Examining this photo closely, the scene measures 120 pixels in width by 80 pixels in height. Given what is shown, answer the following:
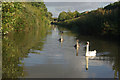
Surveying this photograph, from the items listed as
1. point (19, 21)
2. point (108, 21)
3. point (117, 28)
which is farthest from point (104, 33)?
point (19, 21)

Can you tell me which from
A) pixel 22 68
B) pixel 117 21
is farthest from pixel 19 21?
pixel 22 68

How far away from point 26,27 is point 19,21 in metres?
7.57

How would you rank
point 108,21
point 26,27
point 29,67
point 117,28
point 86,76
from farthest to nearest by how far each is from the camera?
point 26,27 < point 108,21 < point 117,28 < point 29,67 < point 86,76

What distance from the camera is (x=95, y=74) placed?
35.9ft

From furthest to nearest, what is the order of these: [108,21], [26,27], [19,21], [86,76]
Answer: [26,27] < [19,21] < [108,21] < [86,76]

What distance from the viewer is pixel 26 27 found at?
46812mm

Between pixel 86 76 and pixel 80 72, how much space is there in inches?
34.7

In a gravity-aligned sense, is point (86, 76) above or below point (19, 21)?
below

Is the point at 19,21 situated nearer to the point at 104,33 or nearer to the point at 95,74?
the point at 104,33

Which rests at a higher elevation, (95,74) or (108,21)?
(108,21)

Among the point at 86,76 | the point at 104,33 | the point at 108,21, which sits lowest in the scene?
the point at 86,76

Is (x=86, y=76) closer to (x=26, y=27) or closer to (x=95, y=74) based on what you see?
(x=95, y=74)

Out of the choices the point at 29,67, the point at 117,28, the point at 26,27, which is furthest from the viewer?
the point at 26,27

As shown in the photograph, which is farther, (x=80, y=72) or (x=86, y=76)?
(x=80, y=72)
